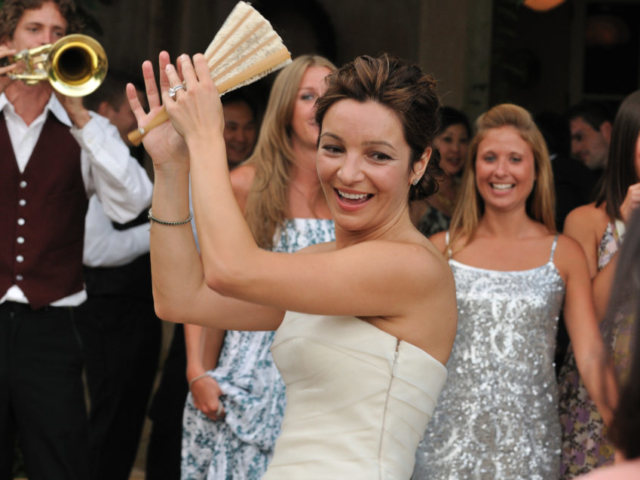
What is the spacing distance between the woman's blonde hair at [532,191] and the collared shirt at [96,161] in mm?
1301

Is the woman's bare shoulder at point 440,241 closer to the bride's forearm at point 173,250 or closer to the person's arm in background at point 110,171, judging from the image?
the person's arm in background at point 110,171

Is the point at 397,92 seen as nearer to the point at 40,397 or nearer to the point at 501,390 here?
the point at 501,390

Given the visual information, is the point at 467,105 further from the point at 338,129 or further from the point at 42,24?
the point at 338,129

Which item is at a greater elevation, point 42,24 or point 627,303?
point 42,24

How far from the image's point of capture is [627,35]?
7906mm

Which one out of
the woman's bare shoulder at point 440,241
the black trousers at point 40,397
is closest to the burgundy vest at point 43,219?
the black trousers at point 40,397

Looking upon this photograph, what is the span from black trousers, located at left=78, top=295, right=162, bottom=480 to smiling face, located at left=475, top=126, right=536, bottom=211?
2.00 metres

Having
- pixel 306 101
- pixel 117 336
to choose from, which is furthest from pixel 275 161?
pixel 117 336

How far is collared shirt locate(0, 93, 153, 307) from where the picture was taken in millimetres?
3680

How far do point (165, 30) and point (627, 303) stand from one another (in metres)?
5.21

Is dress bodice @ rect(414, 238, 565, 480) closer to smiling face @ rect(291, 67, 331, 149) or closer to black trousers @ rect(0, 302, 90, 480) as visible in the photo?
smiling face @ rect(291, 67, 331, 149)

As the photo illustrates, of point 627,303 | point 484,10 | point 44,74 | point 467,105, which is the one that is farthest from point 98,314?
point 627,303

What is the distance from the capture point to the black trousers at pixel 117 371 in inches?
190

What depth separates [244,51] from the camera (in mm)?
2100
